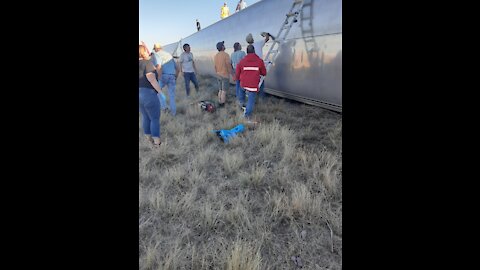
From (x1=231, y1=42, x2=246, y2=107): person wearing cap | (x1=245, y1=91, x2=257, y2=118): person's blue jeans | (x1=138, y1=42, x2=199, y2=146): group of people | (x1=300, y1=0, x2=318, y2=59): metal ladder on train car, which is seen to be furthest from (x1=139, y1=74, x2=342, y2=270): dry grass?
(x1=231, y1=42, x2=246, y2=107): person wearing cap

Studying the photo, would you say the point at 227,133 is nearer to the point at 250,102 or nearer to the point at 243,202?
the point at 250,102

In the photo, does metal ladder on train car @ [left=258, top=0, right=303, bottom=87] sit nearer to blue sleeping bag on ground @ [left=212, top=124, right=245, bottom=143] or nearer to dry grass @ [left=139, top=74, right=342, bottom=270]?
blue sleeping bag on ground @ [left=212, top=124, right=245, bottom=143]

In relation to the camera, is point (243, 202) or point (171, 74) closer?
point (243, 202)

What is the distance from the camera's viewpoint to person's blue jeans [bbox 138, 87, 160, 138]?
4250 mm

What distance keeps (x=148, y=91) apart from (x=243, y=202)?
247 centimetres

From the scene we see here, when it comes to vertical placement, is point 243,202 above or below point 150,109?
below

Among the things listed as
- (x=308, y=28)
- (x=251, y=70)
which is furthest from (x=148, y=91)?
(x=308, y=28)

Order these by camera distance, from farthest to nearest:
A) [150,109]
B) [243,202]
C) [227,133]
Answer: [227,133], [150,109], [243,202]

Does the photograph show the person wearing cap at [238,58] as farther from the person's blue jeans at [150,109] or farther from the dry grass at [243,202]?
the person's blue jeans at [150,109]

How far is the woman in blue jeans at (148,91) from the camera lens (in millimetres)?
4082

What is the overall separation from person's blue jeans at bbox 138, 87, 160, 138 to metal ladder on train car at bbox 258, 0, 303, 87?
2.76 metres

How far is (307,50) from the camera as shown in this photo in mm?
5656
